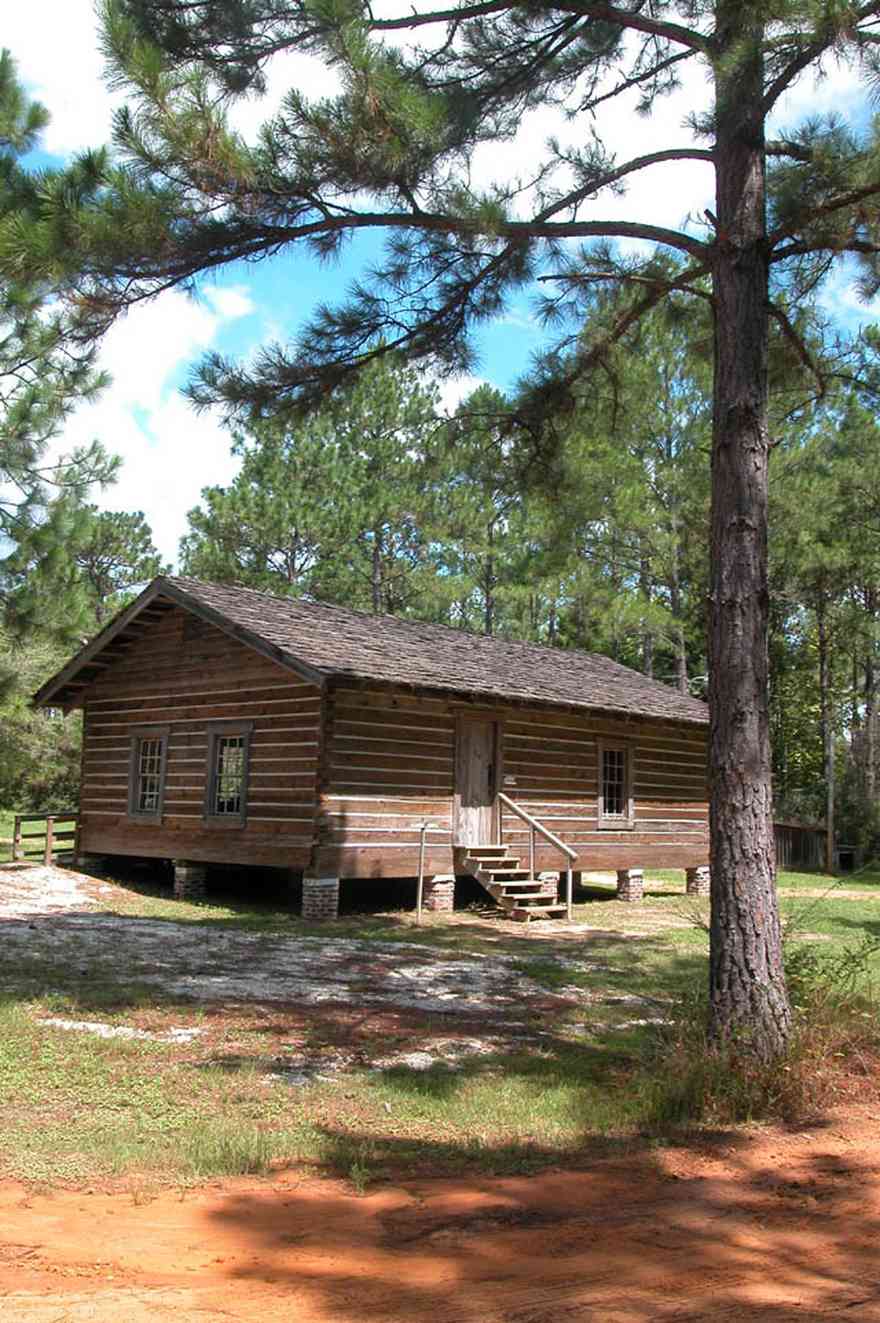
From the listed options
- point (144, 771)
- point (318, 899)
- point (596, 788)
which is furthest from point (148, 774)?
point (596, 788)

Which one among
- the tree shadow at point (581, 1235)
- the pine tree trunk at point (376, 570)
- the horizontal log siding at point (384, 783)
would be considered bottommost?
the tree shadow at point (581, 1235)

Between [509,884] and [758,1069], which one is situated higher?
[509,884]

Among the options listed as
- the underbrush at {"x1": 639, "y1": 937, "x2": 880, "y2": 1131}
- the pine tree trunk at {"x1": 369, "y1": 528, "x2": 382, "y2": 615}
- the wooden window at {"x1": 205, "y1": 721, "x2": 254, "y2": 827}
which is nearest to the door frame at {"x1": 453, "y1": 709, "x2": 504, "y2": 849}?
the wooden window at {"x1": 205, "y1": 721, "x2": 254, "y2": 827}

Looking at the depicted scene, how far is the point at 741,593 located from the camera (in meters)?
7.68

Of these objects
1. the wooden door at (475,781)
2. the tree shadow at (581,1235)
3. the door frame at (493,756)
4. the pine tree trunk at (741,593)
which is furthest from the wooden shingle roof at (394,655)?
the tree shadow at (581,1235)

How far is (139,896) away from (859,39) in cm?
1538

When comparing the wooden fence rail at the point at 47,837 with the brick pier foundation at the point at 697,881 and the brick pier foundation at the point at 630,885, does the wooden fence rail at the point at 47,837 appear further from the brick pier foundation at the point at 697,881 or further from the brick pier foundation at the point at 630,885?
the brick pier foundation at the point at 697,881

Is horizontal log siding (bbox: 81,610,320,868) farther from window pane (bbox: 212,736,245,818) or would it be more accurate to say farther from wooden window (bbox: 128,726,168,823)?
window pane (bbox: 212,736,245,818)

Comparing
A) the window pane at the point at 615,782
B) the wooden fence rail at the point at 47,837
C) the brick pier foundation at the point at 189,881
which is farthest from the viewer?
the window pane at the point at 615,782

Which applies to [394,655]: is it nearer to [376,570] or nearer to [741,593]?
[741,593]

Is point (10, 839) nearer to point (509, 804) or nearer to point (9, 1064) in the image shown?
point (509, 804)

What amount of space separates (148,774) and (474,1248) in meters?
16.2

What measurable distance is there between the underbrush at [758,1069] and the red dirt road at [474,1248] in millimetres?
698

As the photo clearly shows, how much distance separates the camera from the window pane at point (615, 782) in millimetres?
21188
